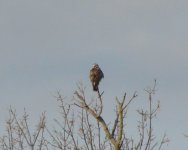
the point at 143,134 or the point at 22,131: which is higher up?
the point at 22,131

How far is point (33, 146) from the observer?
14.2 m

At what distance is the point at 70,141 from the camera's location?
13281 mm

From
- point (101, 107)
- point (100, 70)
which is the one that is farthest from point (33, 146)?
point (101, 107)

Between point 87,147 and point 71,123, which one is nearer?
point 87,147

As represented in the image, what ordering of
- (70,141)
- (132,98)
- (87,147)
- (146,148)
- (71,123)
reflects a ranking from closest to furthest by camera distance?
(132,98)
(146,148)
(87,147)
(70,141)
(71,123)

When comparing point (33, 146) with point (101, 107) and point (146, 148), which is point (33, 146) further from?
point (101, 107)

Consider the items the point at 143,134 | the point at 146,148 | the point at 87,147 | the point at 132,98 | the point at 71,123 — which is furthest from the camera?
the point at 71,123

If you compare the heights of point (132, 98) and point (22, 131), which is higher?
point (22, 131)

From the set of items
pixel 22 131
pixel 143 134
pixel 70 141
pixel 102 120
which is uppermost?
pixel 22 131

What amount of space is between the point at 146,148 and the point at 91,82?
2332 mm

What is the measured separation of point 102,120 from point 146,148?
2530 mm

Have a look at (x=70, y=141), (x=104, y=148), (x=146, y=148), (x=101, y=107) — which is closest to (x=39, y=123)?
(x=70, y=141)

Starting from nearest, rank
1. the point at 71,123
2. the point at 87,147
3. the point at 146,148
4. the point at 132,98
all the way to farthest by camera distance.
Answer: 1. the point at 132,98
2. the point at 146,148
3. the point at 87,147
4. the point at 71,123

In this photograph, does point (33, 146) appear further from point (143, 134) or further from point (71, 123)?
point (143, 134)
